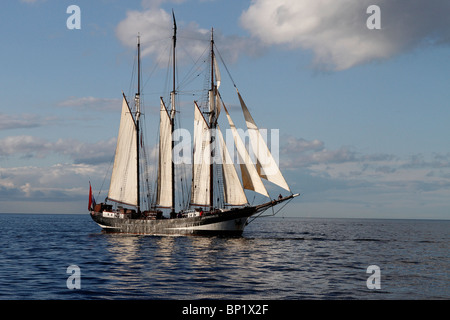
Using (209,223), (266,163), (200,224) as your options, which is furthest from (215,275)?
(200,224)

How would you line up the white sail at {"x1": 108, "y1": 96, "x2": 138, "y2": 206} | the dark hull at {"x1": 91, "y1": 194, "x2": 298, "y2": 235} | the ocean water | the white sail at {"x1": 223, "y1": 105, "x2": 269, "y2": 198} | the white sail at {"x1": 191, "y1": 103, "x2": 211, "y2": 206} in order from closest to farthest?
the ocean water → the white sail at {"x1": 223, "y1": 105, "x2": 269, "y2": 198} → the dark hull at {"x1": 91, "y1": 194, "x2": 298, "y2": 235} → the white sail at {"x1": 191, "y1": 103, "x2": 211, "y2": 206} → the white sail at {"x1": 108, "y1": 96, "x2": 138, "y2": 206}

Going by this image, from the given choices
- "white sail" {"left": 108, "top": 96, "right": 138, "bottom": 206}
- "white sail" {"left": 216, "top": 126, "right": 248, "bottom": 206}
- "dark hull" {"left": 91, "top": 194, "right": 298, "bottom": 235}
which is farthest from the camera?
"white sail" {"left": 108, "top": 96, "right": 138, "bottom": 206}

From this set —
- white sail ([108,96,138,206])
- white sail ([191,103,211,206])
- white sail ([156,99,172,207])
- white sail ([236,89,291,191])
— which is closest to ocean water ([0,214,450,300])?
white sail ([236,89,291,191])

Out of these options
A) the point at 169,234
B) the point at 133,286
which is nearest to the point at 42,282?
the point at 133,286

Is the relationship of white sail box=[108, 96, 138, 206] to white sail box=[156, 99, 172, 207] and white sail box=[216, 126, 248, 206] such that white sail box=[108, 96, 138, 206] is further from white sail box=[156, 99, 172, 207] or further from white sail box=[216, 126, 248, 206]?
white sail box=[216, 126, 248, 206]

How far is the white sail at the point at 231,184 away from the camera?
61.4 metres

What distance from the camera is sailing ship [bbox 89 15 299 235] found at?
194ft

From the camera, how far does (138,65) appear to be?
74.9 m

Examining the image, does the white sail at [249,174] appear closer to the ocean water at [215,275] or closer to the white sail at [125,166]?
the ocean water at [215,275]

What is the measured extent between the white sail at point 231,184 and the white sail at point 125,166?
15.7 metres

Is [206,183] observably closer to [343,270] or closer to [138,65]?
[138,65]

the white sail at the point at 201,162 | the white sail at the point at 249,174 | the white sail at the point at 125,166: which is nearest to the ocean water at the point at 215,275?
the white sail at the point at 249,174

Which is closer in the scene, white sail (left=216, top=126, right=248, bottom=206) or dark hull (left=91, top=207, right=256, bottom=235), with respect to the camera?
white sail (left=216, top=126, right=248, bottom=206)
